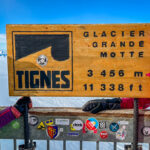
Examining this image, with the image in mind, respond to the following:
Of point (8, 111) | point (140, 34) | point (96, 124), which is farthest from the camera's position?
point (96, 124)

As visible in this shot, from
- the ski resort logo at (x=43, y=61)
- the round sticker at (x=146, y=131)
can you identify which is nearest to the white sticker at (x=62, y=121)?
the ski resort logo at (x=43, y=61)

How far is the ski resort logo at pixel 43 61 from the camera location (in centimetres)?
132

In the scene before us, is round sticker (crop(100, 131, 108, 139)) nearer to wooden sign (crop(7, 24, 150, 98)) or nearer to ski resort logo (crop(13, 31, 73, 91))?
wooden sign (crop(7, 24, 150, 98))

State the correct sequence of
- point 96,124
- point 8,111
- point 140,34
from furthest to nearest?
point 96,124
point 8,111
point 140,34

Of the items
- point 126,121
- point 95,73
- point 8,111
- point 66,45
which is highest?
point 66,45

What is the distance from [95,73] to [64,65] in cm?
A: 29

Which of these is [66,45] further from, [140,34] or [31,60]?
[140,34]

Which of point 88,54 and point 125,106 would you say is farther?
point 125,106

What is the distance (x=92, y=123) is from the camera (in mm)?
1680

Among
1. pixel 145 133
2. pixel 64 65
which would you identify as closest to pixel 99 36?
pixel 64 65

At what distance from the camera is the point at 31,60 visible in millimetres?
1338

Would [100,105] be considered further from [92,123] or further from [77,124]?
[77,124]

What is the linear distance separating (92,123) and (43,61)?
2.95 feet

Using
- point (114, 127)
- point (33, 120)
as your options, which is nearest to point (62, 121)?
point (33, 120)
